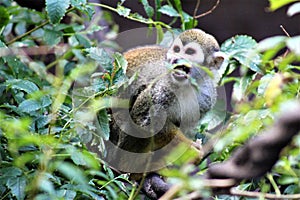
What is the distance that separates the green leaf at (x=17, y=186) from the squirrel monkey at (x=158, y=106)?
2.23 feet

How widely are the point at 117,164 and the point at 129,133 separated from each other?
0.14 meters

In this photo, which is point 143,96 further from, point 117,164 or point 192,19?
point 192,19

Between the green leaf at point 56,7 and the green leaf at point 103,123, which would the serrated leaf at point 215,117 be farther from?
the green leaf at point 56,7

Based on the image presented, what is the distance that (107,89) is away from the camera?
5.16 ft

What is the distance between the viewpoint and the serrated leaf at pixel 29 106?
151 cm

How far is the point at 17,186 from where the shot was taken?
1338 mm

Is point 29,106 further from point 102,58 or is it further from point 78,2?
point 78,2

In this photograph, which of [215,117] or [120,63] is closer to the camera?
[120,63]

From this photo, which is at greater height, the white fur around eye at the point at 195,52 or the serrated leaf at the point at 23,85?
the serrated leaf at the point at 23,85

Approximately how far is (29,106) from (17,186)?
0.90ft

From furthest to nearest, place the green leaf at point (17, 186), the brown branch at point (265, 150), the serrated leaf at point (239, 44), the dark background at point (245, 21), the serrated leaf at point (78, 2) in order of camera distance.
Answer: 1. the dark background at point (245, 21)
2. the serrated leaf at point (239, 44)
3. the serrated leaf at point (78, 2)
4. the green leaf at point (17, 186)
5. the brown branch at point (265, 150)

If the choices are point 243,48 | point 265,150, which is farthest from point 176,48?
point 265,150

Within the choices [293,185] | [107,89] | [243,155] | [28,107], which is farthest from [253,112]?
[243,155]

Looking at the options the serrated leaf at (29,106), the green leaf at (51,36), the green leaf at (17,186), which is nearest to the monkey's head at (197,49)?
the green leaf at (51,36)
